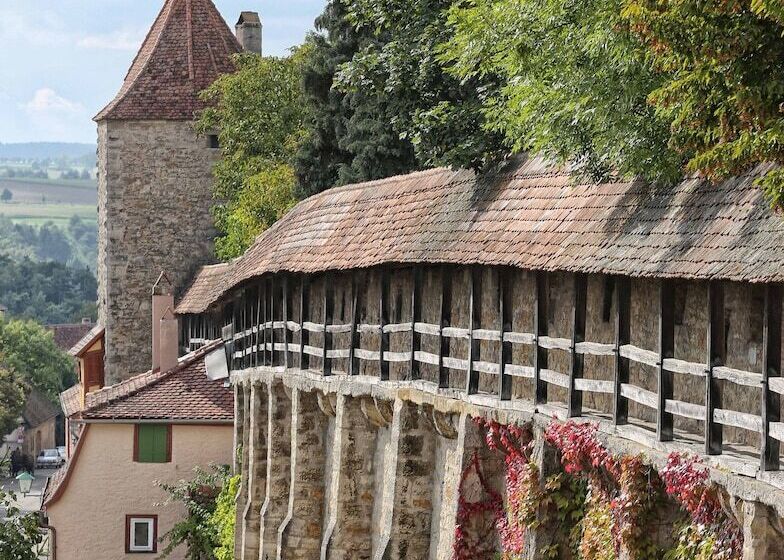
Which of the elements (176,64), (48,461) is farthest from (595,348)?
(48,461)

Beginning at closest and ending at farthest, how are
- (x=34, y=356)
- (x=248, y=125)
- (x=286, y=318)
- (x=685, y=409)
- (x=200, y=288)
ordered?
(x=685, y=409), (x=286, y=318), (x=200, y=288), (x=248, y=125), (x=34, y=356)

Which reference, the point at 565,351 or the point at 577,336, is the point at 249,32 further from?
the point at 577,336

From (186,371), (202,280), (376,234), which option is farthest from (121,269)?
(376,234)

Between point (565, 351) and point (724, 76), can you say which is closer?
point (724, 76)

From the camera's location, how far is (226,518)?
3678cm

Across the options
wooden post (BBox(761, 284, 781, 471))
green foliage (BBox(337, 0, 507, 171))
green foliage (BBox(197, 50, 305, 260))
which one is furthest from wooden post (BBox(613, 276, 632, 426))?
green foliage (BBox(197, 50, 305, 260))

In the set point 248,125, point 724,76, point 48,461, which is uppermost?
point 248,125

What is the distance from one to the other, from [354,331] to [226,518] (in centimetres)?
1140

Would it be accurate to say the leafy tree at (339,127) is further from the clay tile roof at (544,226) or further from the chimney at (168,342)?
the clay tile roof at (544,226)

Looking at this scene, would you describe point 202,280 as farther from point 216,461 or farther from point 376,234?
point 376,234

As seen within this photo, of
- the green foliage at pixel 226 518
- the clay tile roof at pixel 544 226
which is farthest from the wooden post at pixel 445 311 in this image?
the green foliage at pixel 226 518

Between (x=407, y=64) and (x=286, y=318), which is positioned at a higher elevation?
(x=407, y=64)

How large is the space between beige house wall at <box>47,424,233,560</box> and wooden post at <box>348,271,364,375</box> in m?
12.7

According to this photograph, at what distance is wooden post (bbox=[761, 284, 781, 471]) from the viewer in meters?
14.3
